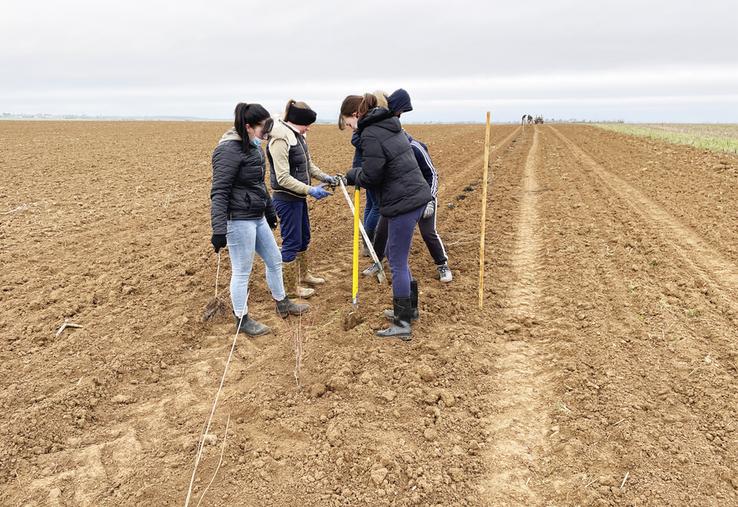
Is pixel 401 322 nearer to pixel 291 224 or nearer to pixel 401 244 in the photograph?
pixel 401 244

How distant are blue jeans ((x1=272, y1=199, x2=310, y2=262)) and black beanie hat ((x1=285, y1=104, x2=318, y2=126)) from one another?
820 mm

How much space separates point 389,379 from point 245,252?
173cm

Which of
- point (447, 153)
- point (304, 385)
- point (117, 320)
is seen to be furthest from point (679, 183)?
point (117, 320)

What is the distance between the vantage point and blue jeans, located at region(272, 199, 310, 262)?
5079 millimetres

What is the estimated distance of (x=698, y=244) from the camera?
6.95m

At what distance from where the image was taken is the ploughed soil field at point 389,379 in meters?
2.87

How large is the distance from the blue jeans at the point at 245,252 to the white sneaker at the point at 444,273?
202 cm

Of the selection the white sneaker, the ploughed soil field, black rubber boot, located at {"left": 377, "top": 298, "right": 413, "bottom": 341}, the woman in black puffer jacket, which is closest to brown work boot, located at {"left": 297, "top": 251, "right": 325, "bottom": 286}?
the ploughed soil field

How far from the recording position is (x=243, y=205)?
420cm

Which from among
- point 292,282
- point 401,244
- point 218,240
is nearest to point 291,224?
point 292,282

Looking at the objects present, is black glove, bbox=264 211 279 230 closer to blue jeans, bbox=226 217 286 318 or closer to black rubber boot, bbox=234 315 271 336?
blue jeans, bbox=226 217 286 318

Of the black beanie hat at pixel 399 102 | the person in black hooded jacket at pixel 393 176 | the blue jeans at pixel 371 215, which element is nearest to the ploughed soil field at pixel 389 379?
the blue jeans at pixel 371 215

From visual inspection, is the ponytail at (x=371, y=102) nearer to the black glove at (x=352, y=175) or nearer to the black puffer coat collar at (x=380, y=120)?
the black puffer coat collar at (x=380, y=120)

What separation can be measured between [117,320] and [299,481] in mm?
3051
